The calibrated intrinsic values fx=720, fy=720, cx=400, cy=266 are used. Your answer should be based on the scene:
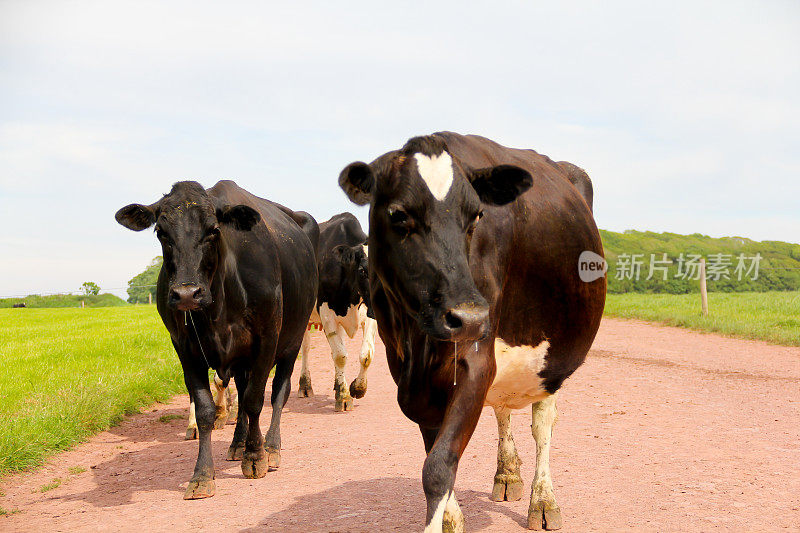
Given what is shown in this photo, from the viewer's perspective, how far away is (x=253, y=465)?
662cm

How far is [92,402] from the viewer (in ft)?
29.9

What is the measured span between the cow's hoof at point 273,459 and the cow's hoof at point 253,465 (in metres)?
0.34

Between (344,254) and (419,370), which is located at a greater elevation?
(344,254)

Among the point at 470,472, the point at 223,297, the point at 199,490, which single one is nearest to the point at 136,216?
the point at 223,297

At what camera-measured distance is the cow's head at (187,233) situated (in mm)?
5684

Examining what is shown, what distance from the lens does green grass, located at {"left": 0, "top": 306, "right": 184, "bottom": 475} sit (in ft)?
24.5

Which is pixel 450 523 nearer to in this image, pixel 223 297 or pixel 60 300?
pixel 223 297

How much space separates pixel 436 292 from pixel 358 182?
86 centimetres

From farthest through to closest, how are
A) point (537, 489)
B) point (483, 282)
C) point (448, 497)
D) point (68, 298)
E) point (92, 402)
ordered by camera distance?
point (68, 298)
point (92, 402)
point (537, 489)
point (483, 282)
point (448, 497)

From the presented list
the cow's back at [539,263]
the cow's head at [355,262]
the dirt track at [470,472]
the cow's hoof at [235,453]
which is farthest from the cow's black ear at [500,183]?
the cow's head at [355,262]

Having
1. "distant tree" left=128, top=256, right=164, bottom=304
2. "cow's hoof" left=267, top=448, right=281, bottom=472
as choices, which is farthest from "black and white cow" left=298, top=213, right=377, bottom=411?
"distant tree" left=128, top=256, right=164, bottom=304

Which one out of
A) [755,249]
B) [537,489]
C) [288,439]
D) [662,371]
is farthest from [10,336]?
[755,249]

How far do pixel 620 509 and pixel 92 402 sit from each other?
677 cm

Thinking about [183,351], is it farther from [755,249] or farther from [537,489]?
[755,249]
